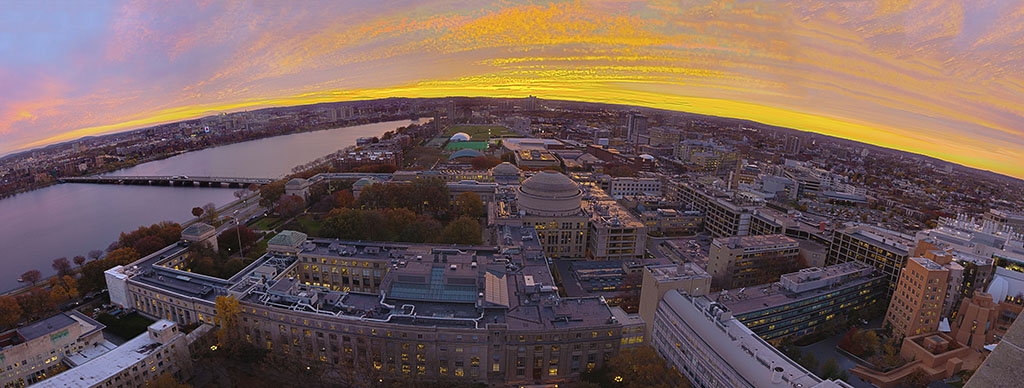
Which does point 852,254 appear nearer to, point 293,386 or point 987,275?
point 987,275

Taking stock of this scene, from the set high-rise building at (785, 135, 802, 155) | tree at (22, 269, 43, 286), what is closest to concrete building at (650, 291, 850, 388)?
Result: tree at (22, 269, 43, 286)

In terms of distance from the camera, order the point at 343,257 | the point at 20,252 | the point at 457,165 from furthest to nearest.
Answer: the point at 457,165 < the point at 20,252 < the point at 343,257

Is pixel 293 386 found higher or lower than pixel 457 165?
lower

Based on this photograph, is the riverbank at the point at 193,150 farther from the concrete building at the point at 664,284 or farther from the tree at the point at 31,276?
the concrete building at the point at 664,284

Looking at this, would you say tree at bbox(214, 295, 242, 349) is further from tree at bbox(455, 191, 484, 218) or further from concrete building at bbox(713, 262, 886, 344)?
concrete building at bbox(713, 262, 886, 344)

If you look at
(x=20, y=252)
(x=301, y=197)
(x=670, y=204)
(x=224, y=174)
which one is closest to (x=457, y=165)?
(x=301, y=197)
